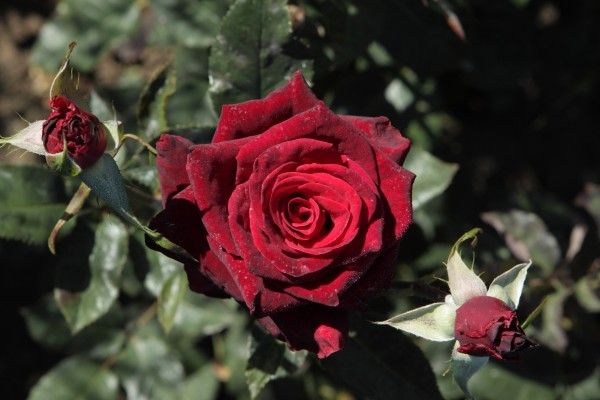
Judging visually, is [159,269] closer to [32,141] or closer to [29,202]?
[29,202]

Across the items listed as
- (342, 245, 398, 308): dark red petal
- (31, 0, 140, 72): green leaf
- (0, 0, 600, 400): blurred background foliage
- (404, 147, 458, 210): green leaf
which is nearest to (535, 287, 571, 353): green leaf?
(0, 0, 600, 400): blurred background foliage

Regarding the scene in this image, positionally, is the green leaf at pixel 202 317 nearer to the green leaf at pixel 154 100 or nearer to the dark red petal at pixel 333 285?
the green leaf at pixel 154 100

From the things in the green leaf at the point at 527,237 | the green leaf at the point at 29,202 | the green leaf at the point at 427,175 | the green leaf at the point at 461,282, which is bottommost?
the green leaf at the point at 527,237

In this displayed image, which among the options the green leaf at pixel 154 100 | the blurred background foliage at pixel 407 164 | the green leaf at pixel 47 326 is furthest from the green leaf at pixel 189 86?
the green leaf at pixel 47 326

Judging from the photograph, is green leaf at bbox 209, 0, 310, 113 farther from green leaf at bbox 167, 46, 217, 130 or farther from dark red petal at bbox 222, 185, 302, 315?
green leaf at bbox 167, 46, 217, 130

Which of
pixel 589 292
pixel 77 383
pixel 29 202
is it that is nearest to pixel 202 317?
pixel 77 383

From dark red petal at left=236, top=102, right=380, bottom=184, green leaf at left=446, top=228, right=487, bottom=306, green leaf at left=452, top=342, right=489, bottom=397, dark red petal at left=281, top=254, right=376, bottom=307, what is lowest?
green leaf at left=452, top=342, right=489, bottom=397
